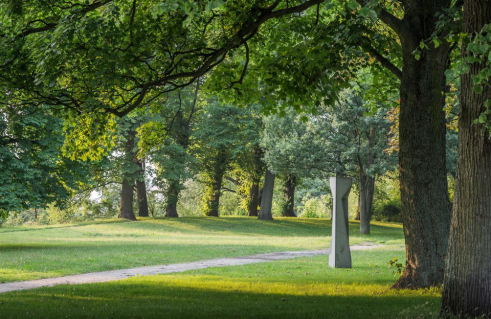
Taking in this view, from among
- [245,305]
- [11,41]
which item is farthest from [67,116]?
[245,305]

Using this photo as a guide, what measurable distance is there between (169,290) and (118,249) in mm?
11118

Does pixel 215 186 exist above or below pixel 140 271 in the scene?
above

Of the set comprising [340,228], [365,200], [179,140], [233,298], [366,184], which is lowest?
[233,298]

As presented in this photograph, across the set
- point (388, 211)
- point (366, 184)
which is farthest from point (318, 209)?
point (366, 184)

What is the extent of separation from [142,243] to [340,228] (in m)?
11.4

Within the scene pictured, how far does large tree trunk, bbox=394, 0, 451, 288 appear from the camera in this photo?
9875 millimetres

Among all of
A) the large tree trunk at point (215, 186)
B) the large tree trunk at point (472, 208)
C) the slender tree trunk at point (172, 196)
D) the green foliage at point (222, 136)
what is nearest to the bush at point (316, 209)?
the large tree trunk at point (215, 186)

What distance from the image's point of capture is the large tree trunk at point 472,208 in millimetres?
7000

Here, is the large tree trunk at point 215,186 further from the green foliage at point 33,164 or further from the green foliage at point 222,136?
the green foliage at point 33,164

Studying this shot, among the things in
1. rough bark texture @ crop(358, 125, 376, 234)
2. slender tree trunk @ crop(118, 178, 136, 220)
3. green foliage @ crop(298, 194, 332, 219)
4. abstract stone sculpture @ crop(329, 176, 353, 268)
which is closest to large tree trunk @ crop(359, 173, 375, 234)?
rough bark texture @ crop(358, 125, 376, 234)

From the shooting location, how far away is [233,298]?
9711 mm

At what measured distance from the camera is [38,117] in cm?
2127

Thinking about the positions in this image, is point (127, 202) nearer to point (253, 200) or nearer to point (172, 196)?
point (172, 196)

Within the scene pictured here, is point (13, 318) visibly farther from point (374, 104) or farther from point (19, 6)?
point (374, 104)
